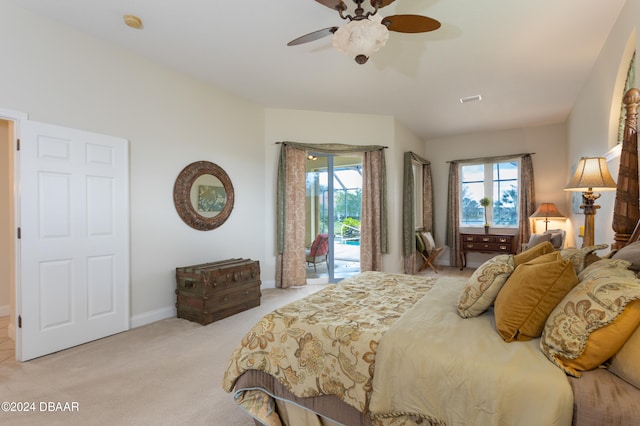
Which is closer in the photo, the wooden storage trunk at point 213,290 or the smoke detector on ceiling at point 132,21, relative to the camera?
the smoke detector on ceiling at point 132,21

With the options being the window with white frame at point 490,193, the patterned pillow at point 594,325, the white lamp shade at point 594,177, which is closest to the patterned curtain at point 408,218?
the window with white frame at point 490,193

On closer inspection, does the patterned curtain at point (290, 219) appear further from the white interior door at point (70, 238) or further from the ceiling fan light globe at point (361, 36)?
the ceiling fan light globe at point (361, 36)

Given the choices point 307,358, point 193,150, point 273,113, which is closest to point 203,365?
point 307,358

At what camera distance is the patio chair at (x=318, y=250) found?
5.15 m

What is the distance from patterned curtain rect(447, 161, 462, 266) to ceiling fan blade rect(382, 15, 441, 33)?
4.92 m

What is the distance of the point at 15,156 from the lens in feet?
8.25

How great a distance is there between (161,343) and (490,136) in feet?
21.8

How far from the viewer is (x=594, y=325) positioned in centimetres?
108

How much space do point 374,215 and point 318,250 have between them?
111 centimetres

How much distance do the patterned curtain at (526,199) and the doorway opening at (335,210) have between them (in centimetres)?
326

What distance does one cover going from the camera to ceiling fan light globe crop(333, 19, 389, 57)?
185 centimetres

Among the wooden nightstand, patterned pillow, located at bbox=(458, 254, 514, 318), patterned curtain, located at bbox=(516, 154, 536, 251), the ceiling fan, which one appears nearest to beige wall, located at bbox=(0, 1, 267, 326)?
the ceiling fan

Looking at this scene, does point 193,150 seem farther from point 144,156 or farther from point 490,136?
point 490,136

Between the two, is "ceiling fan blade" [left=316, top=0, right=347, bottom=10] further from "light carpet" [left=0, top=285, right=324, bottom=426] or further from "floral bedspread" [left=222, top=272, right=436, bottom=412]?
"light carpet" [left=0, top=285, right=324, bottom=426]
